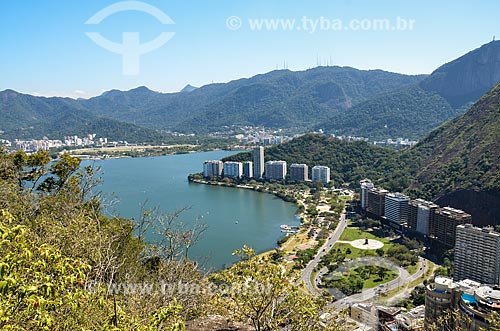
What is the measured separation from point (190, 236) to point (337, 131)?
1826 inches

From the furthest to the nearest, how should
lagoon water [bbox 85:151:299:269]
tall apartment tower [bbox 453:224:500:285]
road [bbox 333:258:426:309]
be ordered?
lagoon water [bbox 85:151:299:269]
tall apartment tower [bbox 453:224:500:285]
road [bbox 333:258:426:309]

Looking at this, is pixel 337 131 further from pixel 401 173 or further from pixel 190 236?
pixel 190 236

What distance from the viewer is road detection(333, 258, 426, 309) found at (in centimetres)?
794

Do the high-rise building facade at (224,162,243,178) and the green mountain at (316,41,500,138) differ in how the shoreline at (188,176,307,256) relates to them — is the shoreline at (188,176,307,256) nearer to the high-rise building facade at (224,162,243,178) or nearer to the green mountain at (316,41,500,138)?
the high-rise building facade at (224,162,243,178)

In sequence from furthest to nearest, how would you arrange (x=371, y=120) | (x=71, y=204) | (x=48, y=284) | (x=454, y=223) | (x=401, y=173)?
(x=371, y=120), (x=401, y=173), (x=454, y=223), (x=71, y=204), (x=48, y=284)

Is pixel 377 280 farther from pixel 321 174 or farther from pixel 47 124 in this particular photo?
pixel 47 124

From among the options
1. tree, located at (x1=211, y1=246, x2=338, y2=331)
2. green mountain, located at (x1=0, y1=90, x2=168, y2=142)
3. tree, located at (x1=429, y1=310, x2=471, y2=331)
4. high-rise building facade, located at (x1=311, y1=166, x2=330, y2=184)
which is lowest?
high-rise building facade, located at (x1=311, y1=166, x2=330, y2=184)

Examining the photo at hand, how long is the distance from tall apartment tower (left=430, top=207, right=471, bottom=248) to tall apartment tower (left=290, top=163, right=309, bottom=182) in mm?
11141

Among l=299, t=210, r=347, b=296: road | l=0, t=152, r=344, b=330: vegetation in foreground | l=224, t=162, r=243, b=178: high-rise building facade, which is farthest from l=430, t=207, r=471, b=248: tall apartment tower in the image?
l=224, t=162, r=243, b=178: high-rise building facade

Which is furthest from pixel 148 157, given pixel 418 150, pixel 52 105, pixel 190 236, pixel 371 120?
pixel 52 105

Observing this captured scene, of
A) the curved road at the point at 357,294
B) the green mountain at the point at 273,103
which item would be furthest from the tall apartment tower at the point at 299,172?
the green mountain at the point at 273,103

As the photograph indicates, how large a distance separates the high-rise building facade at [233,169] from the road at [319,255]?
922cm

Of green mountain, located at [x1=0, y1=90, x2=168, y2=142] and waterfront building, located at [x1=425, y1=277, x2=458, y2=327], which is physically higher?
green mountain, located at [x1=0, y1=90, x2=168, y2=142]

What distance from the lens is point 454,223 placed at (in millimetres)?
10719
